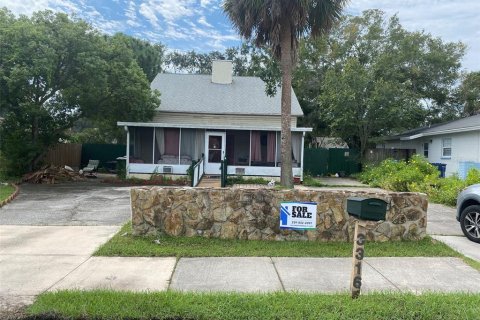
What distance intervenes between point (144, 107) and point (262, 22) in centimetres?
794

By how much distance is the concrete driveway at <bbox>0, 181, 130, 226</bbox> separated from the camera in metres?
9.28

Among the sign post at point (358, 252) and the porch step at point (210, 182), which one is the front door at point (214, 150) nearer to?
the porch step at point (210, 182)

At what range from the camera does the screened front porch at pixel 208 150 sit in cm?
1930

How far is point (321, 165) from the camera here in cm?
2378

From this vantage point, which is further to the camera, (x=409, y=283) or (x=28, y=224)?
(x=28, y=224)

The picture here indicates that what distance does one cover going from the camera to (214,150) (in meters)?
19.8

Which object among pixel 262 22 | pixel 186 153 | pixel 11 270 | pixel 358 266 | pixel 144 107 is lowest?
pixel 11 270

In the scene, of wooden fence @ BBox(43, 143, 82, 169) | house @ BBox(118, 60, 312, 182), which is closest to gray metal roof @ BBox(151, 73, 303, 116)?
house @ BBox(118, 60, 312, 182)

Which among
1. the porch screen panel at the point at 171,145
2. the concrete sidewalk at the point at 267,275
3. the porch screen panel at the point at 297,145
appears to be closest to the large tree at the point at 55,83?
the porch screen panel at the point at 171,145

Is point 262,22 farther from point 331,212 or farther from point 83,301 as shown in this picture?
point 83,301

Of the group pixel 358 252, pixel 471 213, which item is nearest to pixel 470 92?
pixel 471 213

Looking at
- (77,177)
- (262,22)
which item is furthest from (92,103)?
(262,22)

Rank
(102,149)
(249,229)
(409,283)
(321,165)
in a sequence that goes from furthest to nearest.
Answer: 1. (102,149)
2. (321,165)
3. (249,229)
4. (409,283)

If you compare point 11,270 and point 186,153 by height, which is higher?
point 186,153
